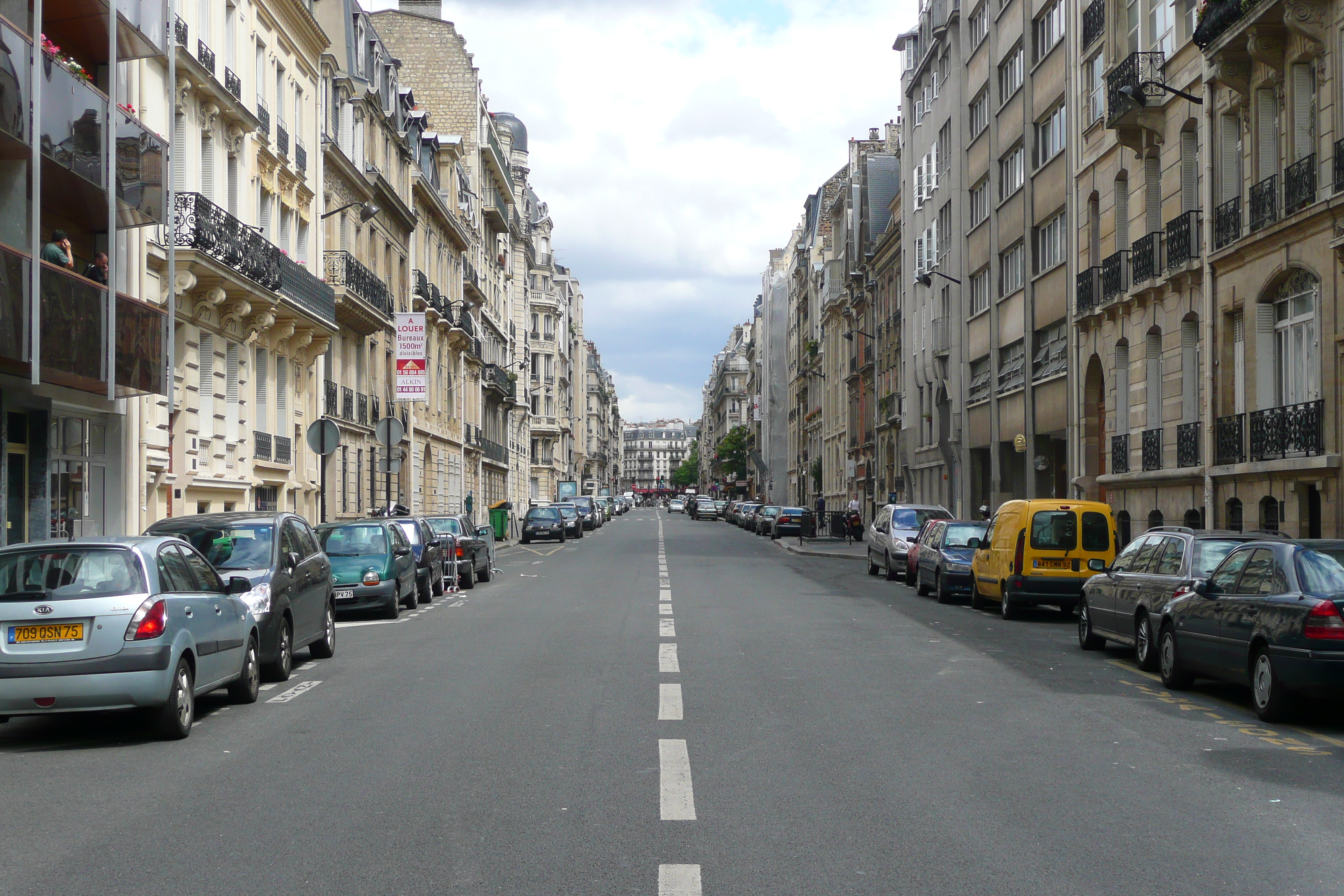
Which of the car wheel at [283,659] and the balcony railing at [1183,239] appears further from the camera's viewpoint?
the balcony railing at [1183,239]

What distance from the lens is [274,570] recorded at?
42.8 feet

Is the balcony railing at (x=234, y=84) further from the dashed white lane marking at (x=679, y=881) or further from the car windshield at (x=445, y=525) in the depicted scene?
the dashed white lane marking at (x=679, y=881)

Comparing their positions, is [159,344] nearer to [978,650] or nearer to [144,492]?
[144,492]

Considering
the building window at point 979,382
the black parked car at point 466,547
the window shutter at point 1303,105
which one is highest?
the window shutter at point 1303,105

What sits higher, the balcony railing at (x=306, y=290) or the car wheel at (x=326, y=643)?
the balcony railing at (x=306, y=290)

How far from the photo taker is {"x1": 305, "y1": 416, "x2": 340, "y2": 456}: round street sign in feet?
81.4

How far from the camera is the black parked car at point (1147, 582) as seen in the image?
43.2 feet

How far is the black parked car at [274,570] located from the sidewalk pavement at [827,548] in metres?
24.5

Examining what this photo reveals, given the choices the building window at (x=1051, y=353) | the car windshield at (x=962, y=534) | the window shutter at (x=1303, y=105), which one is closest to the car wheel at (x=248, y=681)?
the car windshield at (x=962, y=534)

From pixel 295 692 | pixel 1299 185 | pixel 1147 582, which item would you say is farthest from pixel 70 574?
pixel 1299 185

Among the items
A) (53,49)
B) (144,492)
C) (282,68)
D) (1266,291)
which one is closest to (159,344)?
(144,492)

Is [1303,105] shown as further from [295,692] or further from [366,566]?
[295,692]

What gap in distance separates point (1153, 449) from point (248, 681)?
20.9m

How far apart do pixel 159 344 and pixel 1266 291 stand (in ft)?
59.8
